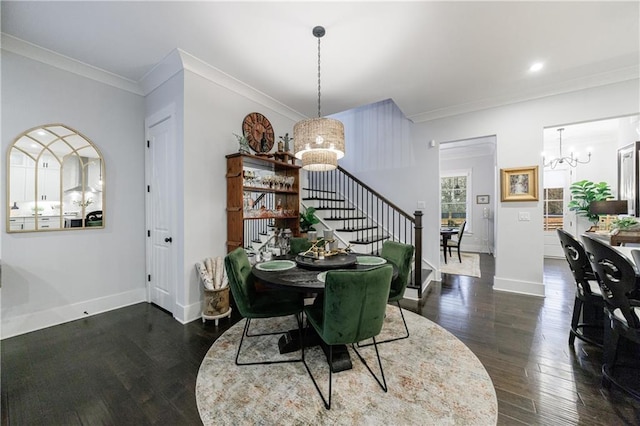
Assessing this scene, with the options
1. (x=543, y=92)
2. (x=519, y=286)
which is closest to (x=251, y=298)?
(x=519, y=286)

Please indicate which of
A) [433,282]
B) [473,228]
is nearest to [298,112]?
[433,282]

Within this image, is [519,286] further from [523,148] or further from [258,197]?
[258,197]

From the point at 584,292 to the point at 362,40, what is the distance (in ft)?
10.5

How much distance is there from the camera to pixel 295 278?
6.43 ft

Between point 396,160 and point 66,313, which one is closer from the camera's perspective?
point 66,313

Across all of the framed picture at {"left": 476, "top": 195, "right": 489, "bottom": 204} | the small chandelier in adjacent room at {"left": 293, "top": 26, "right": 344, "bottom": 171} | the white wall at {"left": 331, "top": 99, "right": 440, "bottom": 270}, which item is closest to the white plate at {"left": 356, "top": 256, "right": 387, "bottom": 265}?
the small chandelier in adjacent room at {"left": 293, "top": 26, "right": 344, "bottom": 171}

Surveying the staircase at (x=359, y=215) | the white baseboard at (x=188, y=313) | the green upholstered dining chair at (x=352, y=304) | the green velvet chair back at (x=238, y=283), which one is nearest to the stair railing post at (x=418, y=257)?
the staircase at (x=359, y=215)

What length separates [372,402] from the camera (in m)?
1.63

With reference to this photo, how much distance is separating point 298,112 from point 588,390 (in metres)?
4.66

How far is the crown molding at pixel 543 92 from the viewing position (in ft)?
10.3

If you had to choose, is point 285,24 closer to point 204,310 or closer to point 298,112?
point 298,112

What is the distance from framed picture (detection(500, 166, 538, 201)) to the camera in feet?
12.0

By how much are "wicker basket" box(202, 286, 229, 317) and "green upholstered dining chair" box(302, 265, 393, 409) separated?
1.56 m

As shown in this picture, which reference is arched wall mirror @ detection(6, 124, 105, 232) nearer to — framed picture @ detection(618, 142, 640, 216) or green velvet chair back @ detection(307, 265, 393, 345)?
green velvet chair back @ detection(307, 265, 393, 345)
